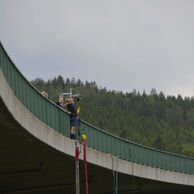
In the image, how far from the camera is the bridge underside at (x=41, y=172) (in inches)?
1023

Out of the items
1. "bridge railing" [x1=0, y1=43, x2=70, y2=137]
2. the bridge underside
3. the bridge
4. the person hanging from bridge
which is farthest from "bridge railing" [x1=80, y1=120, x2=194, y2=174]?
"bridge railing" [x1=0, y1=43, x2=70, y2=137]

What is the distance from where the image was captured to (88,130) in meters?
34.2

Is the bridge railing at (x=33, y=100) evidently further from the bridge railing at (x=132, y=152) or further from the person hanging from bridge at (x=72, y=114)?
the bridge railing at (x=132, y=152)

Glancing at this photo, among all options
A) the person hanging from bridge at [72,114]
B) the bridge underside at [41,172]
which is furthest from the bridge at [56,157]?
the person hanging from bridge at [72,114]

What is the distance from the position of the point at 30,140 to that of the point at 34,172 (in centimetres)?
862

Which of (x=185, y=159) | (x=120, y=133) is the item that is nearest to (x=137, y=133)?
(x=120, y=133)

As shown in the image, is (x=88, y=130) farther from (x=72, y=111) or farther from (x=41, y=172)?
(x=72, y=111)

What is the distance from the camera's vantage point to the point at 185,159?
46.4 meters

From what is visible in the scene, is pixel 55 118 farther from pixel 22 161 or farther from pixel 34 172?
pixel 34 172

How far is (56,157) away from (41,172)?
4.61 m

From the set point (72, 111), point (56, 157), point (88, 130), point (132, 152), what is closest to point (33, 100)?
point (72, 111)

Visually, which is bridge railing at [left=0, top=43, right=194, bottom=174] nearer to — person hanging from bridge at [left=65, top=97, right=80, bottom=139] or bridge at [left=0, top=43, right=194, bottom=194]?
bridge at [left=0, top=43, right=194, bottom=194]

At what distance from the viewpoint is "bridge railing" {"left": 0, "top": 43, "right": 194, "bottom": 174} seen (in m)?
24.2

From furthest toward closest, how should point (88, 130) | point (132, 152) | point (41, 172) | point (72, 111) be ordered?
point (132, 152)
point (41, 172)
point (88, 130)
point (72, 111)
